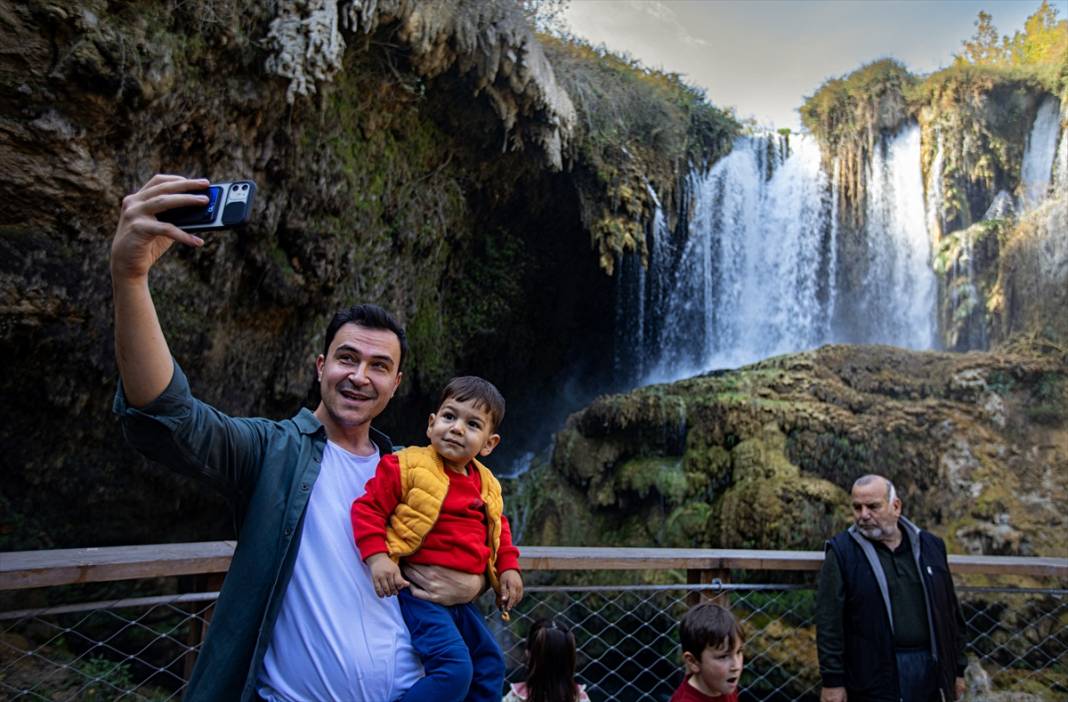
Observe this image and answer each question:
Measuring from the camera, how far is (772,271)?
1295 centimetres

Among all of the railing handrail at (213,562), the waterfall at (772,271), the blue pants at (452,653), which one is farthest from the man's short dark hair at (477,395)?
the waterfall at (772,271)

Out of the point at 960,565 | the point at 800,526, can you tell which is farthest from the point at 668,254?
the point at 960,565

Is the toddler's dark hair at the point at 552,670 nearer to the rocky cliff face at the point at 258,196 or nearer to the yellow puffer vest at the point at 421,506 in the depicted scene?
the yellow puffer vest at the point at 421,506

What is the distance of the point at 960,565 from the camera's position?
3143 millimetres

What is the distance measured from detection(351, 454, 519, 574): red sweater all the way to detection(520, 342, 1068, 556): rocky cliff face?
19.9ft

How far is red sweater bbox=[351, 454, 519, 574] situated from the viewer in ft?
4.77

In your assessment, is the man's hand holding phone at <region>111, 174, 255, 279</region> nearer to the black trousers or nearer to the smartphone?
the smartphone

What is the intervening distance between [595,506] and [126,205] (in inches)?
313

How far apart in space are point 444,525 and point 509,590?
0.24 meters

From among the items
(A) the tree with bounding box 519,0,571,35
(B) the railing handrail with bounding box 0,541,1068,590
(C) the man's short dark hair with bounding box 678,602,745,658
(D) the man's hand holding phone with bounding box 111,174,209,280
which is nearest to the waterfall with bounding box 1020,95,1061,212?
(A) the tree with bounding box 519,0,571,35

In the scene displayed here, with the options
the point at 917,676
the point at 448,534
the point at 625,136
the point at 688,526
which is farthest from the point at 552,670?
the point at 625,136

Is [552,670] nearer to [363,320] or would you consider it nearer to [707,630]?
[707,630]

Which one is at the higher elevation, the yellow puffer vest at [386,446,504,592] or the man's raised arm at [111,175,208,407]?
the man's raised arm at [111,175,208,407]

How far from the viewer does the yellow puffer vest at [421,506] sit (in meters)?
1.50
